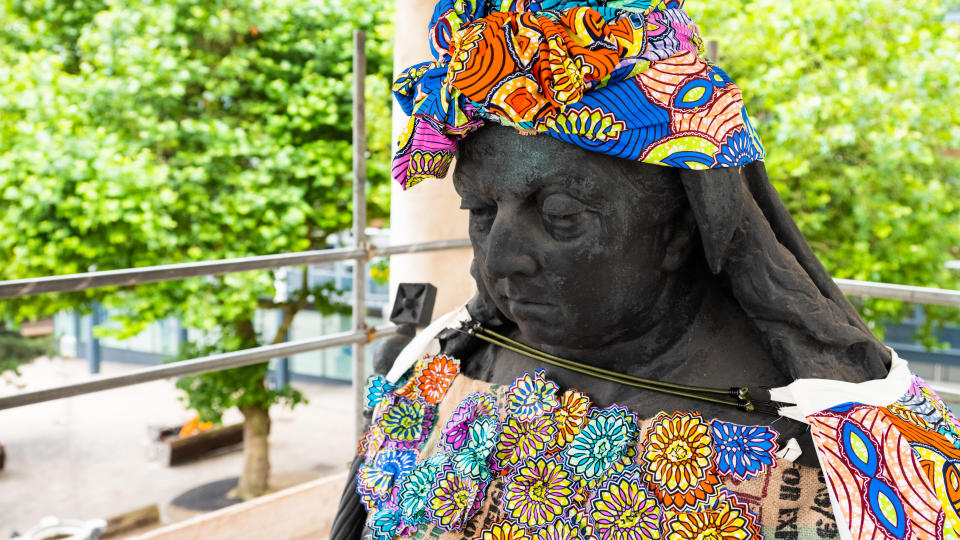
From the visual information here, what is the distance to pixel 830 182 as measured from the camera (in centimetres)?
664

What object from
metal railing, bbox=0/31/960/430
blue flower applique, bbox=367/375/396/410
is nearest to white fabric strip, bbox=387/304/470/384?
blue flower applique, bbox=367/375/396/410

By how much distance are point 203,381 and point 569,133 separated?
6.98 m

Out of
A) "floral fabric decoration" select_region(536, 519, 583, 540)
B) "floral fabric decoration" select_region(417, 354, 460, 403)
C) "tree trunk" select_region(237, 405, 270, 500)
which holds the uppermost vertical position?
"floral fabric decoration" select_region(417, 354, 460, 403)

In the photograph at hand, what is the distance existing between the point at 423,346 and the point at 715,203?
560 mm

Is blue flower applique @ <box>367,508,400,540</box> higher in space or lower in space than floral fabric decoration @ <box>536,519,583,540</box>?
lower

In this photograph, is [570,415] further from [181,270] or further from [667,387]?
[181,270]

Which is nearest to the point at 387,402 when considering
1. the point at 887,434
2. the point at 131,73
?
the point at 887,434

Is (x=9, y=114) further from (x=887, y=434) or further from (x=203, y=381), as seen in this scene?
(x=887, y=434)

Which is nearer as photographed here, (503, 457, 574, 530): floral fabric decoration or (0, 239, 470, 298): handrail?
(503, 457, 574, 530): floral fabric decoration

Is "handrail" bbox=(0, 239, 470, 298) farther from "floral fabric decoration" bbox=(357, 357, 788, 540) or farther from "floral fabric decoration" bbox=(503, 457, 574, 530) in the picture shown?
"floral fabric decoration" bbox=(503, 457, 574, 530)

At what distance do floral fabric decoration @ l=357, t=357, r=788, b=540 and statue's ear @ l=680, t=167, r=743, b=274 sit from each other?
211 millimetres

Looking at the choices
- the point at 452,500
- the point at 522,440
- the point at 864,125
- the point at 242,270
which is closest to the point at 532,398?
the point at 522,440

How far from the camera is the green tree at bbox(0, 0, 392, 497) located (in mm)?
6080

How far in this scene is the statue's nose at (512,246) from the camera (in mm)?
1096
